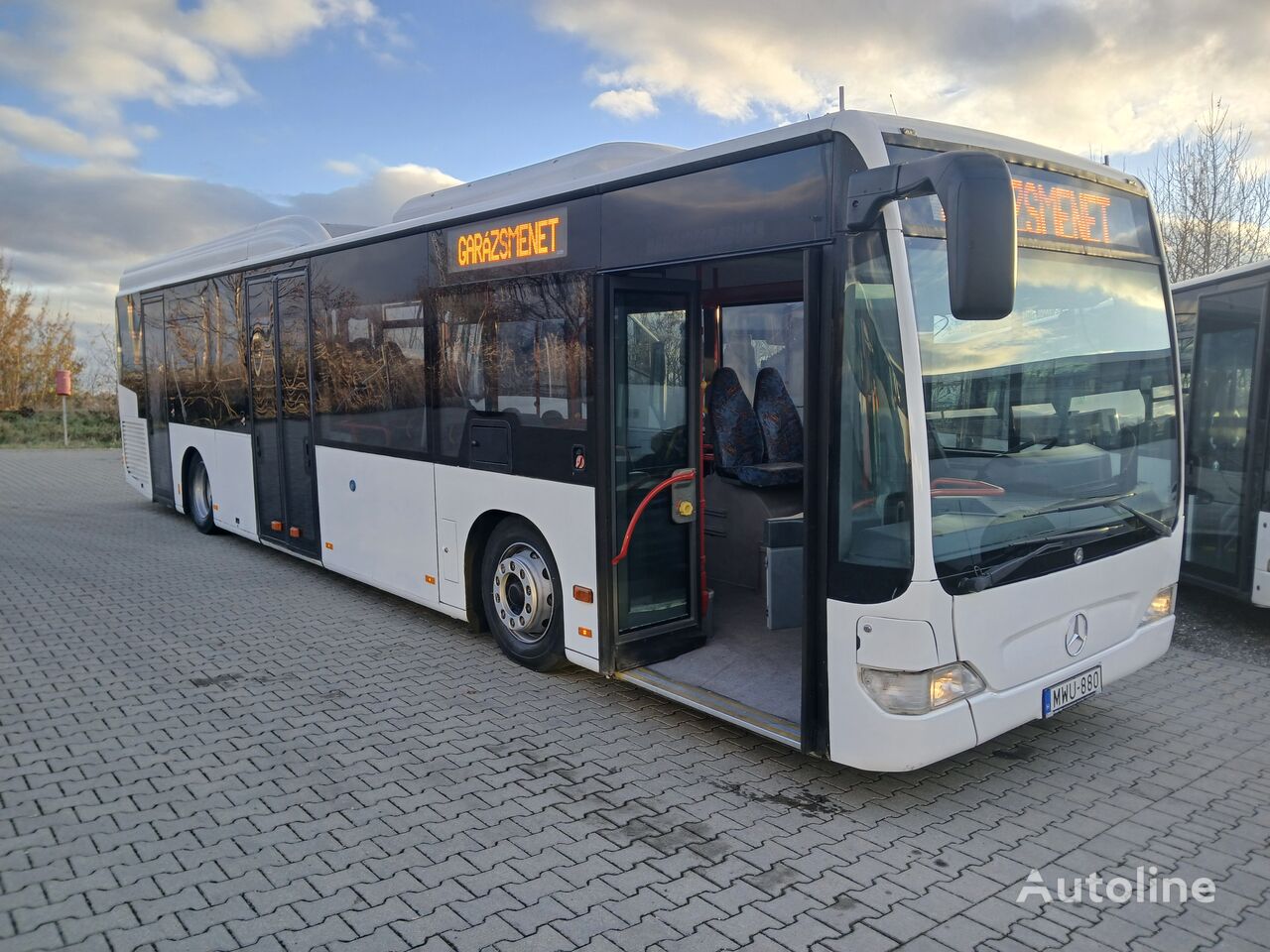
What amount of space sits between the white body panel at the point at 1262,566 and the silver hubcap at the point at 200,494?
411 inches

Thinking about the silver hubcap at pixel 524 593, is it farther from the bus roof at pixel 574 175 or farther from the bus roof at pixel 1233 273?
the bus roof at pixel 1233 273

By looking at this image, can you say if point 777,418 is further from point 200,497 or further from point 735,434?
point 200,497

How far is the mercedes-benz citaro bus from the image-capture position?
3824 millimetres

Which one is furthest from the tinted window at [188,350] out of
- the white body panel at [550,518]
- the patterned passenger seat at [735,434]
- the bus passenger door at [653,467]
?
the bus passenger door at [653,467]

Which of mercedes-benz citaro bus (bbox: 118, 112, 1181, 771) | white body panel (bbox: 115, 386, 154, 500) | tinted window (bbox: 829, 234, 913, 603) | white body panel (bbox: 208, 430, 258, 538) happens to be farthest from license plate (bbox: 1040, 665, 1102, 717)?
white body panel (bbox: 115, 386, 154, 500)

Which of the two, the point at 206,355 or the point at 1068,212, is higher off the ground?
the point at 1068,212

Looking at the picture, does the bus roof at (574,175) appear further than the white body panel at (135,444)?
No

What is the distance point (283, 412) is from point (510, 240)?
391 cm

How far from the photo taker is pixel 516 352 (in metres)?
5.82

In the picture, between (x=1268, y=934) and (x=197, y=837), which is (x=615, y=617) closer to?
(x=197, y=837)

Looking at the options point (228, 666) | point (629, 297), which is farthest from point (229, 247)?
point (629, 297)

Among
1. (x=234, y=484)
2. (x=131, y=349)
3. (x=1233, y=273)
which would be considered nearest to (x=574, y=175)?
(x=1233, y=273)

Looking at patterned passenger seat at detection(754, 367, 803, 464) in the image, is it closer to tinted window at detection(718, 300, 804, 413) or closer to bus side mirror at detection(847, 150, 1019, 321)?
tinted window at detection(718, 300, 804, 413)

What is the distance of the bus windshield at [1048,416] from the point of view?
12.7ft
